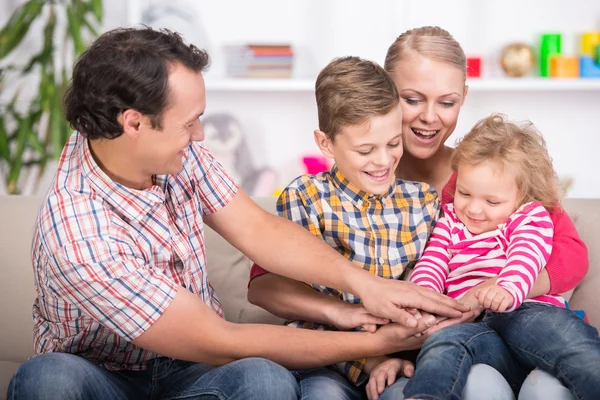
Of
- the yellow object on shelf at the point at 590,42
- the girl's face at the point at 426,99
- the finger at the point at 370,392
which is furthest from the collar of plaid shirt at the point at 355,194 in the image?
the yellow object on shelf at the point at 590,42

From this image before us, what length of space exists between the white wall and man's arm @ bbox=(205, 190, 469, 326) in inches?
104

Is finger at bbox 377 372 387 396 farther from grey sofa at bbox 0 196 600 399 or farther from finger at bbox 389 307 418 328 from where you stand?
grey sofa at bbox 0 196 600 399

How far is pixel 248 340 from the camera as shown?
1717mm

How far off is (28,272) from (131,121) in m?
0.80

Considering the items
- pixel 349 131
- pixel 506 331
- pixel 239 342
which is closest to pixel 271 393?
pixel 239 342

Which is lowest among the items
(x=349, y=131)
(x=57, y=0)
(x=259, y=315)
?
(x=259, y=315)

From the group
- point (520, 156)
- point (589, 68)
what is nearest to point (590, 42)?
point (589, 68)

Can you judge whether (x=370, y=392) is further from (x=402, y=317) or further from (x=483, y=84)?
(x=483, y=84)

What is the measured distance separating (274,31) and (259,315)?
8.80 ft

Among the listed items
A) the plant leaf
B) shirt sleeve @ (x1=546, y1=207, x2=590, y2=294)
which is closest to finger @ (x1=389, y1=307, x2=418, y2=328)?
shirt sleeve @ (x1=546, y1=207, x2=590, y2=294)

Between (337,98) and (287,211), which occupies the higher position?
(337,98)

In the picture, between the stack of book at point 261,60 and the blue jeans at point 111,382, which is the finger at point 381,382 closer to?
the blue jeans at point 111,382

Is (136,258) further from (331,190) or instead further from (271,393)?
(331,190)

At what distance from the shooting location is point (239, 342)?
5.59ft
